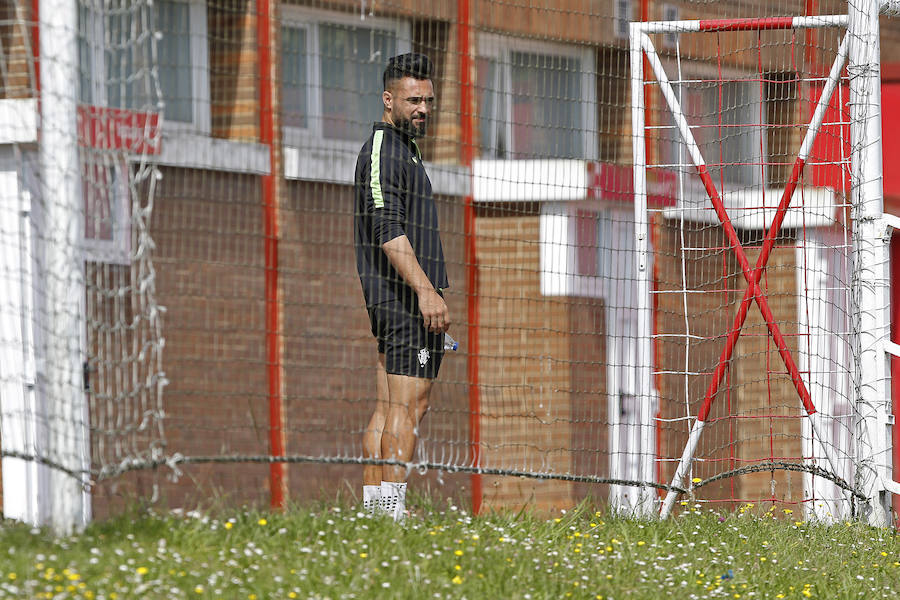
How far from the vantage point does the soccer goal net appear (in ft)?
18.6

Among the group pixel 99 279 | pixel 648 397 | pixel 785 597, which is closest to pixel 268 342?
pixel 99 279

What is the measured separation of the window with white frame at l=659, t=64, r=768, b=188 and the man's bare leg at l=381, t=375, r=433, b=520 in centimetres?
362

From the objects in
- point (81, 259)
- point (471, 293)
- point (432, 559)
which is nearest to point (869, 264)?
point (471, 293)

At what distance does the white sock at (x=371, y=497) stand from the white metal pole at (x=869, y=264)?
283 cm

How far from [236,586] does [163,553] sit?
0.34 meters

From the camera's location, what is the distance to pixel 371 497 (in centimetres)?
616

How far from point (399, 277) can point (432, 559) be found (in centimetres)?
127

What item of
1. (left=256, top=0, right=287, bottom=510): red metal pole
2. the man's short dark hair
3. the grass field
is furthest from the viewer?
(left=256, top=0, right=287, bottom=510): red metal pole

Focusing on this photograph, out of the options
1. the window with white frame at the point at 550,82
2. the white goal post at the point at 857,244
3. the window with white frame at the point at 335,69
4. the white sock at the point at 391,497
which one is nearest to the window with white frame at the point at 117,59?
the window with white frame at the point at 335,69

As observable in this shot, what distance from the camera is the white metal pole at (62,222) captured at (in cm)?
534

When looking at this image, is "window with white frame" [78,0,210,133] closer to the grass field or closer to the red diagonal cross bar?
the grass field

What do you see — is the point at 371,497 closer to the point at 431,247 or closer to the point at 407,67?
the point at 431,247

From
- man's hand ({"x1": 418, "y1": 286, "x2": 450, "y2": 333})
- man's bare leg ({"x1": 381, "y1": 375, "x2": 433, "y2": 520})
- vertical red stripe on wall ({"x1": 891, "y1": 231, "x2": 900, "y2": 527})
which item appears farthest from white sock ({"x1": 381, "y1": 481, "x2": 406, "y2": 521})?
vertical red stripe on wall ({"x1": 891, "y1": 231, "x2": 900, "y2": 527})

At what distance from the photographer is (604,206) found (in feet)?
30.4
